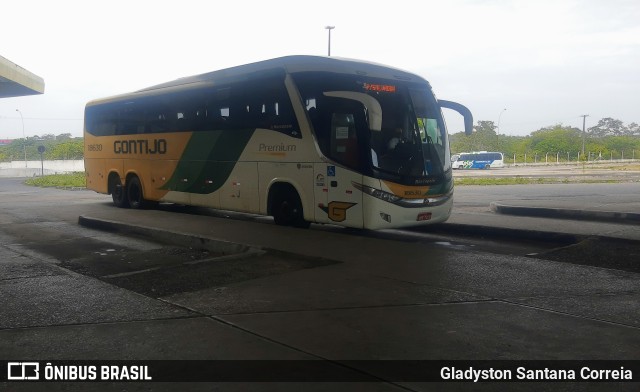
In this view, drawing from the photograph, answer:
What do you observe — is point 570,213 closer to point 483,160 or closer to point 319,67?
point 319,67

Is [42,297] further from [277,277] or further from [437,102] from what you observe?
[437,102]

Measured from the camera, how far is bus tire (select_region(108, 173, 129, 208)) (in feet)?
62.5

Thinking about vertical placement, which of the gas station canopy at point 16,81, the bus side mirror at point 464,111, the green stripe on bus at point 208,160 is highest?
the gas station canopy at point 16,81

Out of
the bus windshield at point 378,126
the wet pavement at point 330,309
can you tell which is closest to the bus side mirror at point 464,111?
the bus windshield at point 378,126

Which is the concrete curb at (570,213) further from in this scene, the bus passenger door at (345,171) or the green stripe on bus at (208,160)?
the green stripe on bus at (208,160)

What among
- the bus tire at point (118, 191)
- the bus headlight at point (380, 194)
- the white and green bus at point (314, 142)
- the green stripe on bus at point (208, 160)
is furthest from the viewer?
the bus tire at point (118, 191)

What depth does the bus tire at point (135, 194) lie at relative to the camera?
18312 mm

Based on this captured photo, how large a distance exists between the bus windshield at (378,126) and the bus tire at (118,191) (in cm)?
924

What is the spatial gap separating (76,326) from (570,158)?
3442 inches

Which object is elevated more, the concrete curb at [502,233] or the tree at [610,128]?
the tree at [610,128]

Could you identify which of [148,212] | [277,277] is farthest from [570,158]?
[277,277]

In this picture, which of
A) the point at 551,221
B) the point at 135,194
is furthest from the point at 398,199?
the point at 135,194

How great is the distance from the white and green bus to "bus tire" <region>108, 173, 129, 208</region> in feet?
11.6

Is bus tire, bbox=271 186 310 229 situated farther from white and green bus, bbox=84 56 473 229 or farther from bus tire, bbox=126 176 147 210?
bus tire, bbox=126 176 147 210
